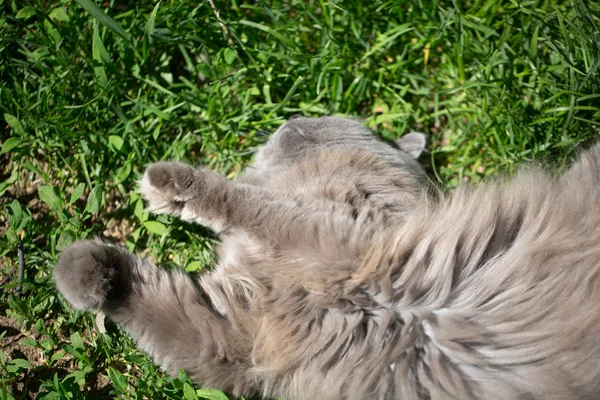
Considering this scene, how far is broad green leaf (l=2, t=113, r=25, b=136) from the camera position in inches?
92.7

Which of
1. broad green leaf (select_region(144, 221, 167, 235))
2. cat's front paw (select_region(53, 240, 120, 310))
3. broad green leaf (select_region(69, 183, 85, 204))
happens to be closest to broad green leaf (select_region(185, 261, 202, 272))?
broad green leaf (select_region(144, 221, 167, 235))

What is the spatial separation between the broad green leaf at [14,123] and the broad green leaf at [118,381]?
1085mm

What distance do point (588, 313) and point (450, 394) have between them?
0.48 meters

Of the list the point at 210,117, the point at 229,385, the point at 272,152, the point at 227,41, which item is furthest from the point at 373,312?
the point at 227,41

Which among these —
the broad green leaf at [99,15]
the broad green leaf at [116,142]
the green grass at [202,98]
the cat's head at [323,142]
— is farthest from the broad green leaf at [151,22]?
the cat's head at [323,142]

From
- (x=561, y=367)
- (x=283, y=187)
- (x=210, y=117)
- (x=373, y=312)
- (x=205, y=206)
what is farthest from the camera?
(x=210, y=117)

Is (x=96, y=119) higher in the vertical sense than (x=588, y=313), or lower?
lower

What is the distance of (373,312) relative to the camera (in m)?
1.77

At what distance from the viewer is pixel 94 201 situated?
2332 millimetres

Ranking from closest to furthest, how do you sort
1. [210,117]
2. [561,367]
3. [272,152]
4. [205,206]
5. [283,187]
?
[561,367]
[205,206]
[283,187]
[272,152]
[210,117]

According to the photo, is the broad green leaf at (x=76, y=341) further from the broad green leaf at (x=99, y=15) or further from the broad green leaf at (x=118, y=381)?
the broad green leaf at (x=99, y=15)

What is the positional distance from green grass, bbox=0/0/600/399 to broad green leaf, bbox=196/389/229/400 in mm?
416

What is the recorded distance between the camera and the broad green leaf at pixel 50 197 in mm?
2344

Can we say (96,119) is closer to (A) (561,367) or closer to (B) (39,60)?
(B) (39,60)
